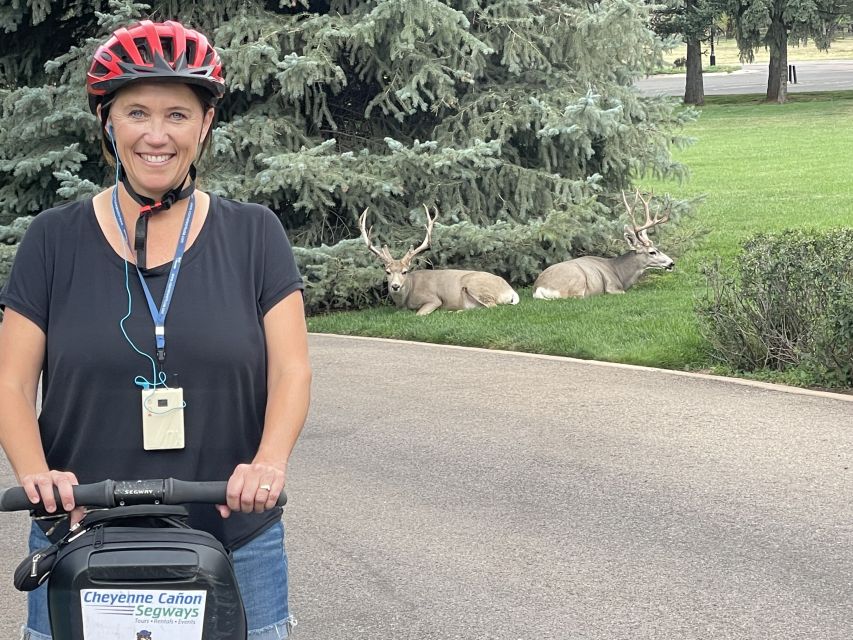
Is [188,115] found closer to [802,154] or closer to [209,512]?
[209,512]

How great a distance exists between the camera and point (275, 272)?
10.3ft

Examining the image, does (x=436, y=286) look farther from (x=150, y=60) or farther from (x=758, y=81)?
(x=758, y=81)

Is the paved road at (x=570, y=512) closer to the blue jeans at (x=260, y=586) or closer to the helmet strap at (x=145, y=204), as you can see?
the blue jeans at (x=260, y=586)

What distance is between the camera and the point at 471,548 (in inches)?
265

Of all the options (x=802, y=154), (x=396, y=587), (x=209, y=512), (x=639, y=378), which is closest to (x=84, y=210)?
(x=209, y=512)

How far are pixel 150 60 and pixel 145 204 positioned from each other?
0.32m

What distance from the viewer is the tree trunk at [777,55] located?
51000 millimetres

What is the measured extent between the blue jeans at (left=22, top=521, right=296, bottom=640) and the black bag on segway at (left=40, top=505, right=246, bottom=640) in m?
0.36

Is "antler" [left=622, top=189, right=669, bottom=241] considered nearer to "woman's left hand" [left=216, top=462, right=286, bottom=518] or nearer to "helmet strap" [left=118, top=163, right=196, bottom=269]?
"helmet strap" [left=118, top=163, right=196, bottom=269]

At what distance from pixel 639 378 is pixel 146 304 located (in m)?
8.12

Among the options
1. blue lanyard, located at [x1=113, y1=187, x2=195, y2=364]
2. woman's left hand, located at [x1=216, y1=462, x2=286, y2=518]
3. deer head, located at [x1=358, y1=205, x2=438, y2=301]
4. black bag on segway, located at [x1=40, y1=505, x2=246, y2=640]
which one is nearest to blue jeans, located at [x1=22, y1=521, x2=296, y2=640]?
woman's left hand, located at [x1=216, y1=462, x2=286, y2=518]

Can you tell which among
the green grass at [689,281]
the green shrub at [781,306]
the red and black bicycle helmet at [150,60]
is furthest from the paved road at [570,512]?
the red and black bicycle helmet at [150,60]

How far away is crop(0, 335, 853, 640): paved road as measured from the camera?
584 cm

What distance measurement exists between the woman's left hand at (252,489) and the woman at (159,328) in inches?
2.1
